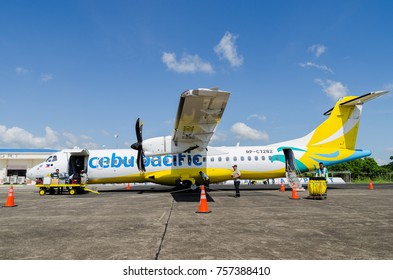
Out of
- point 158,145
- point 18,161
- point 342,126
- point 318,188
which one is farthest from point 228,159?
point 18,161

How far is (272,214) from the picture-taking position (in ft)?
27.3

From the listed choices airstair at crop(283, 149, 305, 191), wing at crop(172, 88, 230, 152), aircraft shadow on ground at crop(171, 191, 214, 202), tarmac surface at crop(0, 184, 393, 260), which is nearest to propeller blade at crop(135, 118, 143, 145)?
wing at crop(172, 88, 230, 152)

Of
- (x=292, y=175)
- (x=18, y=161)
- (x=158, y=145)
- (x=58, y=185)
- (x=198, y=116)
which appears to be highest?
(x=198, y=116)

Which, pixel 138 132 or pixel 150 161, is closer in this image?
pixel 138 132

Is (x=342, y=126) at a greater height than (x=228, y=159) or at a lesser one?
greater

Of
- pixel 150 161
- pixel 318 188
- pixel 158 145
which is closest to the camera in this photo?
pixel 318 188

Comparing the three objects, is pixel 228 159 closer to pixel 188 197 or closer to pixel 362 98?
pixel 188 197

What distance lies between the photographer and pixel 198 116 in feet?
45.6

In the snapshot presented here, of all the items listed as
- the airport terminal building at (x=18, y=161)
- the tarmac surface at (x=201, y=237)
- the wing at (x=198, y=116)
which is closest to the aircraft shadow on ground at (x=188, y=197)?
the wing at (x=198, y=116)

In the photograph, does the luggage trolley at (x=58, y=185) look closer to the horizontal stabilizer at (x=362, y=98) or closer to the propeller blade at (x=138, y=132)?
the propeller blade at (x=138, y=132)

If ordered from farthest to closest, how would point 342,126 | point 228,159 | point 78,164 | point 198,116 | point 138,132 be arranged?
point 78,164 < point 342,126 < point 228,159 < point 138,132 < point 198,116

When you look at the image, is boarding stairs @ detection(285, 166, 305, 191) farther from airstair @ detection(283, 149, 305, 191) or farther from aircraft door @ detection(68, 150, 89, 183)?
aircraft door @ detection(68, 150, 89, 183)

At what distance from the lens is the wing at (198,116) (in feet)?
37.1
